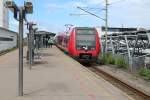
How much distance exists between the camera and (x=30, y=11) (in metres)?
12.4

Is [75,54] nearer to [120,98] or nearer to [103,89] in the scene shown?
[103,89]

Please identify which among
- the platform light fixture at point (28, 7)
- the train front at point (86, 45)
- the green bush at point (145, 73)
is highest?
the platform light fixture at point (28, 7)

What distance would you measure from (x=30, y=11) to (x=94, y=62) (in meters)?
22.5

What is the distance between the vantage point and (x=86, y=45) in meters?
31.9

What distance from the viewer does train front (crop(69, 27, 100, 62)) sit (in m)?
31.5

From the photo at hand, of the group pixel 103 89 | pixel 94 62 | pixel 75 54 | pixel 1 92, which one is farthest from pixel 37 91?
pixel 94 62

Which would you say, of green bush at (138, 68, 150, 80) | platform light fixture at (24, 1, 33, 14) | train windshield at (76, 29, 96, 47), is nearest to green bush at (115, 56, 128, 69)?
train windshield at (76, 29, 96, 47)

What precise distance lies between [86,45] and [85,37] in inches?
26.8

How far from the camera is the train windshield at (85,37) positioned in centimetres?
3191

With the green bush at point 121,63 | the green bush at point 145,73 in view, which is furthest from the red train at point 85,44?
the green bush at point 145,73

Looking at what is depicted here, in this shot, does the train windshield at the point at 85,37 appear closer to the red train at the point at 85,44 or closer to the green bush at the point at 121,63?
the red train at the point at 85,44

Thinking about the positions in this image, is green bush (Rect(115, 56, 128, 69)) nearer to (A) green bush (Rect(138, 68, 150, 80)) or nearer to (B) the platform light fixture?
(A) green bush (Rect(138, 68, 150, 80))

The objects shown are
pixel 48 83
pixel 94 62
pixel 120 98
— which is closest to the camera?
pixel 120 98

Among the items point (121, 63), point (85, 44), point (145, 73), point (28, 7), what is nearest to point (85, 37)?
point (85, 44)
